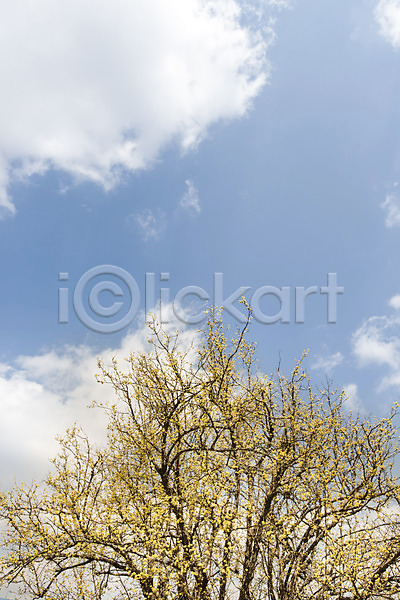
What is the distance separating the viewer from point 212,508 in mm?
9961

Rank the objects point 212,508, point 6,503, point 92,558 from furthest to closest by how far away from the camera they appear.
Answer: point 6,503, point 92,558, point 212,508

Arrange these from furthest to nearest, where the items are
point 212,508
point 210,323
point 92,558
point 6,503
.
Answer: point 210,323, point 6,503, point 92,558, point 212,508

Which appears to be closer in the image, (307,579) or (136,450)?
(307,579)

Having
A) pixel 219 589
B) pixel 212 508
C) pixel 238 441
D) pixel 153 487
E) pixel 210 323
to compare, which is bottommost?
pixel 219 589

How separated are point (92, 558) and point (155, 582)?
1734 mm

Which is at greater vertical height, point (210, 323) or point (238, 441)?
point (210, 323)

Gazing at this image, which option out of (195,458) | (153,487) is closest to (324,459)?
(195,458)

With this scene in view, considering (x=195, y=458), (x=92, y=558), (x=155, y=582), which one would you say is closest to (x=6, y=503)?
(x=92, y=558)

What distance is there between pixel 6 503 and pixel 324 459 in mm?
9400

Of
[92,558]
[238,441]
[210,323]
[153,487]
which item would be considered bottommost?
[92,558]

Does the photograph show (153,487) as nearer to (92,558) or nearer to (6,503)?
(92,558)

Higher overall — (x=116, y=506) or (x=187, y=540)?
(x=116, y=506)

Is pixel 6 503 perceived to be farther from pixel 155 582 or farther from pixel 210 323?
pixel 210 323

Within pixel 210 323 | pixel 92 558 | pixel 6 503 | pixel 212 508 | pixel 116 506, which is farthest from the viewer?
pixel 210 323
